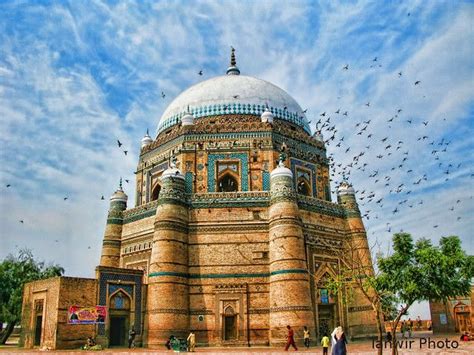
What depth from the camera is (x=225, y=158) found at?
79.0 feet

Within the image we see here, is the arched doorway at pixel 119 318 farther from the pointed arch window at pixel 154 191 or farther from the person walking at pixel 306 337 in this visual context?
the person walking at pixel 306 337

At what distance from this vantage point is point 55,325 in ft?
61.9

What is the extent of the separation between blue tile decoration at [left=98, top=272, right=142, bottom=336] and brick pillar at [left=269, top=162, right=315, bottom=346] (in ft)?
18.0

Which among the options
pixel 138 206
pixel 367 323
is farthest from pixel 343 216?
pixel 138 206

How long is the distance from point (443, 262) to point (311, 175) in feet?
42.8

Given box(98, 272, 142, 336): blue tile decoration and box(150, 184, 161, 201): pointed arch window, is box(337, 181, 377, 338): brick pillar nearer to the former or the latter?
box(98, 272, 142, 336): blue tile decoration

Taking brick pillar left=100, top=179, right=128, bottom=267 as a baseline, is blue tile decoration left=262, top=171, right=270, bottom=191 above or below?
above

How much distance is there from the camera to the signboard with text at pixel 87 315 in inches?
756

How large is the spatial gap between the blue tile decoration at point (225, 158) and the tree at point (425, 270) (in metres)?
10.5

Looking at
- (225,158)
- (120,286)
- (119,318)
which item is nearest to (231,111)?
(225,158)

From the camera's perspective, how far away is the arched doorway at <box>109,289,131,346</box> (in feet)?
67.2

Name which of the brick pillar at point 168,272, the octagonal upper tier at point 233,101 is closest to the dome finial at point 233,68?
the octagonal upper tier at point 233,101

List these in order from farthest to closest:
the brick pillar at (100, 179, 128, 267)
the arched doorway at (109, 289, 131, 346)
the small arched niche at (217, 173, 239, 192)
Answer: the brick pillar at (100, 179, 128, 267)
the small arched niche at (217, 173, 239, 192)
the arched doorway at (109, 289, 131, 346)

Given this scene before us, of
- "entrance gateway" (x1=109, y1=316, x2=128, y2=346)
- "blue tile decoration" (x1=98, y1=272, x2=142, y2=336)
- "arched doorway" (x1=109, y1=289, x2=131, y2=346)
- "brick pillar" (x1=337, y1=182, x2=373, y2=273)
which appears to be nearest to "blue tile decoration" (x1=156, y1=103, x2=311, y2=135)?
"brick pillar" (x1=337, y1=182, x2=373, y2=273)
